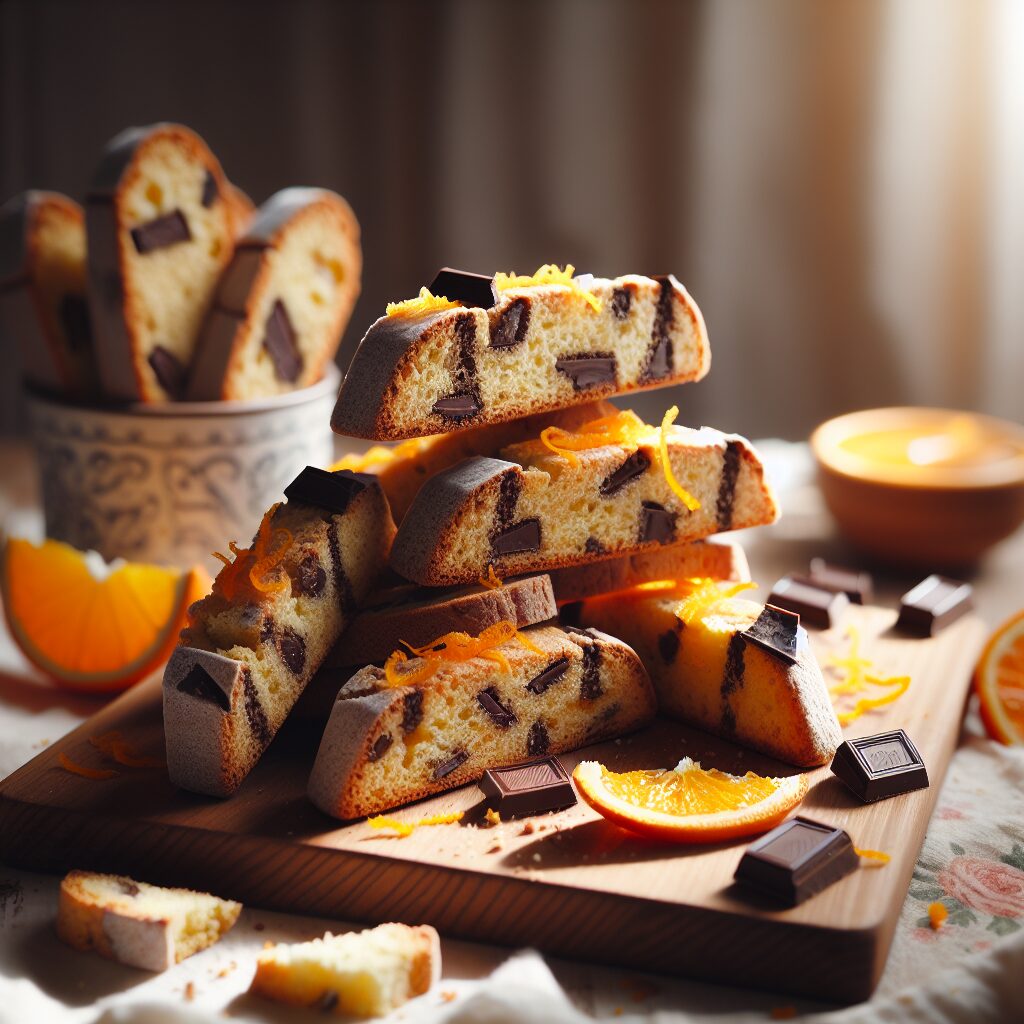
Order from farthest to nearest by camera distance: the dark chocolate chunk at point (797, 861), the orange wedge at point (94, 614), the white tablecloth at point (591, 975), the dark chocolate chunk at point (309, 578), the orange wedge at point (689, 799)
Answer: the orange wedge at point (94, 614) → the dark chocolate chunk at point (309, 578) → the orange wedge at point (689, 799) → the dark chocolate chunk at point (797, 861) → the white tablecloth at point (591, 975)

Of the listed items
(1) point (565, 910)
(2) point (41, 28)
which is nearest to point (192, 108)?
(2) point (41, 28)

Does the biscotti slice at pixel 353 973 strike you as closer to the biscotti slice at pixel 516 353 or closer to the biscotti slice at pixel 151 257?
the biscotti slice at pixel 516 353

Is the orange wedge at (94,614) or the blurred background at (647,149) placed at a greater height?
the blurred background at (647,149)

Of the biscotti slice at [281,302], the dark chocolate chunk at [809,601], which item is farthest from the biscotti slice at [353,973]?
the biscotti slice at [281,302]

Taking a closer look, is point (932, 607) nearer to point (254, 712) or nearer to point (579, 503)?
point (579, 503)

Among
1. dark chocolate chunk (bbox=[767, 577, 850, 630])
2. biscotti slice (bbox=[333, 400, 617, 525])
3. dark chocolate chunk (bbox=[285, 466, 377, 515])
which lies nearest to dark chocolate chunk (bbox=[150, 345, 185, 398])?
biscotti slice (bbox=[333, 400, 617, 525])
